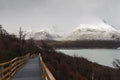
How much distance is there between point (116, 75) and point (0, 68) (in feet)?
190

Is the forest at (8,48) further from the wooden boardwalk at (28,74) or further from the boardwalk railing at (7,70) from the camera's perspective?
the boardwalk railing at (7,70)

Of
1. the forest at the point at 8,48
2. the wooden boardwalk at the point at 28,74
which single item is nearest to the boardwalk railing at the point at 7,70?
the wooden boardwalk at the point at 28,74

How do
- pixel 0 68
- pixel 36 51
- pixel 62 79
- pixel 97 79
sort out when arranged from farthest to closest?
pixel 36 51
pixel 97 79
pixel 62 79
pixel 0 68

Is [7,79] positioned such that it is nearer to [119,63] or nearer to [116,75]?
[116,75]

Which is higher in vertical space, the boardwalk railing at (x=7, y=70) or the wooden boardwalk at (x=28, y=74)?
the boardwalk railing at (x=7, y=70)

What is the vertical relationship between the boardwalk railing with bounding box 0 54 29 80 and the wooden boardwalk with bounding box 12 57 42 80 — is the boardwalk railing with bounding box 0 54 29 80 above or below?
above

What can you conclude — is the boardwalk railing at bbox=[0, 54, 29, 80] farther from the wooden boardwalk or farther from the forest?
the forest

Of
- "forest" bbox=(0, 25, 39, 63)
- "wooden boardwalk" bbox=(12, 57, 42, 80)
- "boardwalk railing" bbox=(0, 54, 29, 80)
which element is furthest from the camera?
"forest" bbox=(0, 25, 39, 63)

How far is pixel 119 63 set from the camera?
78125 mm

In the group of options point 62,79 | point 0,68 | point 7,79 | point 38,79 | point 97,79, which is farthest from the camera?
point 97,79

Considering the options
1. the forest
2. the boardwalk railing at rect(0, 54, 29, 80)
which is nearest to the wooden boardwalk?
the boardwalk railing at rect(0, 54, 29, 80)

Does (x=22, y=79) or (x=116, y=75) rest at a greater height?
(x=22, y=79)

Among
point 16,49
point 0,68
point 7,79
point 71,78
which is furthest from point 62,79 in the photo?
point 0,68

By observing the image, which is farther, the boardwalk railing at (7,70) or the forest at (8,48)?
the forest at (8,48)
